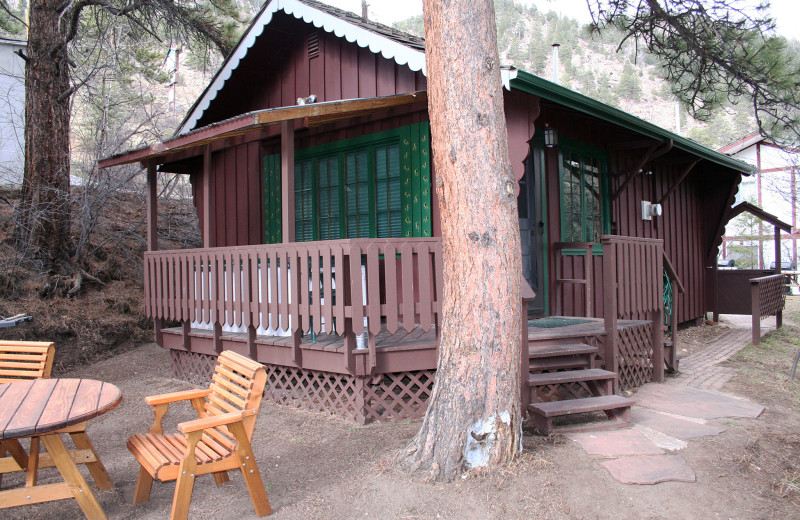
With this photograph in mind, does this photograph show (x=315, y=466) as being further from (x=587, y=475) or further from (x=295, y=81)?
(x=295, y=81)

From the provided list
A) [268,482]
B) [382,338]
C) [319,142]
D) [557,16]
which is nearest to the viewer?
[268,482]

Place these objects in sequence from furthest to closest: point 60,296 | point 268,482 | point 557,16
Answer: point 557,16, point 60,296, point 268,482

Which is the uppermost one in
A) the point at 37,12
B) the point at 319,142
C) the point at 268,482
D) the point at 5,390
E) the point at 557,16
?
the point at 557,16

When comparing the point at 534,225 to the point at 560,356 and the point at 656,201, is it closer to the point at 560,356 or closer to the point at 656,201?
the point at 560,356

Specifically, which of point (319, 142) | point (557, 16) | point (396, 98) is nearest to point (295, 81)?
point (319, 142)

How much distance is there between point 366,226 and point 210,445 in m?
4.12

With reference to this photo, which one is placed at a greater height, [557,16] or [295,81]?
[557,16]

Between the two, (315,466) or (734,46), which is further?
(734,46)

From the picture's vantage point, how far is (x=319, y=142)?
7809 millimetres

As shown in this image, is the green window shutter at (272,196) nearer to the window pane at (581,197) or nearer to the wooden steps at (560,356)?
the window pane at (581,197)

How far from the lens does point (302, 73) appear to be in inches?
315

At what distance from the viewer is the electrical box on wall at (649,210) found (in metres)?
9.30

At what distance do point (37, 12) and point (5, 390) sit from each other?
788 centimetres

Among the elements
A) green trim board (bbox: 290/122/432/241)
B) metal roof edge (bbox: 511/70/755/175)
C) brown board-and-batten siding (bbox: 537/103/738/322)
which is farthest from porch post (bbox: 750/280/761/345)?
green trim board (bbox: 290/122/432/241)
